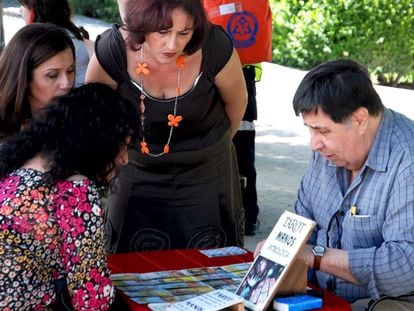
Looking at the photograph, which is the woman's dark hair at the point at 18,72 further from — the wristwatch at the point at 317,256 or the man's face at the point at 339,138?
the wristwatch at the point at 317,256

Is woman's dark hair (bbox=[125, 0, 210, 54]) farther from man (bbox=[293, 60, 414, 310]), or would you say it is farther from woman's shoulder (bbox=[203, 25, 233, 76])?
man (bbox=[293, 60, 414, 310])

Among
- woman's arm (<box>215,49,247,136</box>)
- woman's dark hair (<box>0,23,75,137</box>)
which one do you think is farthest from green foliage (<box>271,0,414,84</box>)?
woman's dark hair (<box>0,23,75,137</box>)

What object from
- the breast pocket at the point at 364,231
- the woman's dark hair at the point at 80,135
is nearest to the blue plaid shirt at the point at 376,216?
the breast pocket at the point at 364,231

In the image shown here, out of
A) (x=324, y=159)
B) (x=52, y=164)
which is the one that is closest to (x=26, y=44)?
(x=52, y=164)

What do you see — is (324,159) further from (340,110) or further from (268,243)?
(268,243)

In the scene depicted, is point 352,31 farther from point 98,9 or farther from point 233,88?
point 233,88

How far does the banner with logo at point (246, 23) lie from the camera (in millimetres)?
4906

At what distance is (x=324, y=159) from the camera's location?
3033 millimetres

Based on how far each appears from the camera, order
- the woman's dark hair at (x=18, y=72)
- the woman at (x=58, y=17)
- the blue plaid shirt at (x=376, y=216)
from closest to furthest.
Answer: the blue plaid shirt at (x=376, y=216) → the woman's dark hair at (x=18, y=72) → the woman at (x=58, y=17)

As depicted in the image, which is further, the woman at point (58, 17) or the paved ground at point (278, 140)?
the paved ground at point (278, 140)

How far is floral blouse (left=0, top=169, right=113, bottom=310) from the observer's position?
236 cm

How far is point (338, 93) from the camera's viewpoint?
8.72 ft

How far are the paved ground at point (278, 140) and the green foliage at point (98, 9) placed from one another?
2.01 meters

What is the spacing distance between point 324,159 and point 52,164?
1065 millimetres
